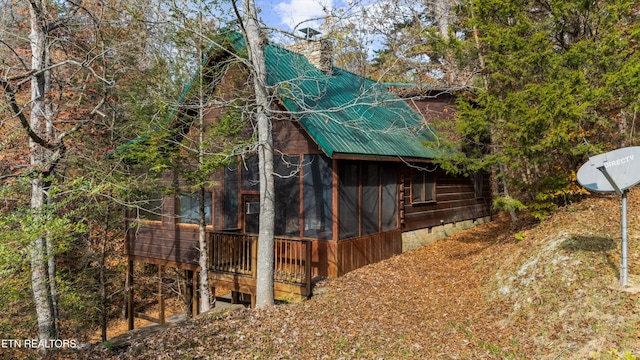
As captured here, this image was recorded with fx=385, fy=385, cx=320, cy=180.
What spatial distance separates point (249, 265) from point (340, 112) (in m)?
4.70

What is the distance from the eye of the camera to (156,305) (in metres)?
17.8

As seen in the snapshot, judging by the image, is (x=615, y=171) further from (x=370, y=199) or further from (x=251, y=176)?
(x=251, y=176)

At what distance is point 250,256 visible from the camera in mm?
9531

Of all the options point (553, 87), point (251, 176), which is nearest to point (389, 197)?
point (251, 176)

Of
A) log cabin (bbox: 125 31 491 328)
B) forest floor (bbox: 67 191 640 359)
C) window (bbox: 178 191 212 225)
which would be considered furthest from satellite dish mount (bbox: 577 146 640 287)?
window (bbox: 178 191 212 225)

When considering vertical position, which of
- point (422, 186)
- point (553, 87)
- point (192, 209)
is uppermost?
point (553, 87)

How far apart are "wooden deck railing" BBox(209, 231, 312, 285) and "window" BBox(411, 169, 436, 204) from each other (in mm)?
4807

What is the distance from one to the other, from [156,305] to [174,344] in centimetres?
1286

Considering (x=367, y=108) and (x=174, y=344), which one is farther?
(x=367, y=108)

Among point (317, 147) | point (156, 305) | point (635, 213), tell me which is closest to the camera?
point (635, 213)

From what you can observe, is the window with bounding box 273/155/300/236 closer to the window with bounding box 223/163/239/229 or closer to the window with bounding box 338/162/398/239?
the window with bounding box 338/162/398/239

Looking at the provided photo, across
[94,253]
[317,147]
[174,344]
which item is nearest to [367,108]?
[317,147]

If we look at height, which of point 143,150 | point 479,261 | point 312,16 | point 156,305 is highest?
point 312,16

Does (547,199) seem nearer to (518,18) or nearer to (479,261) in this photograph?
(479,261)
